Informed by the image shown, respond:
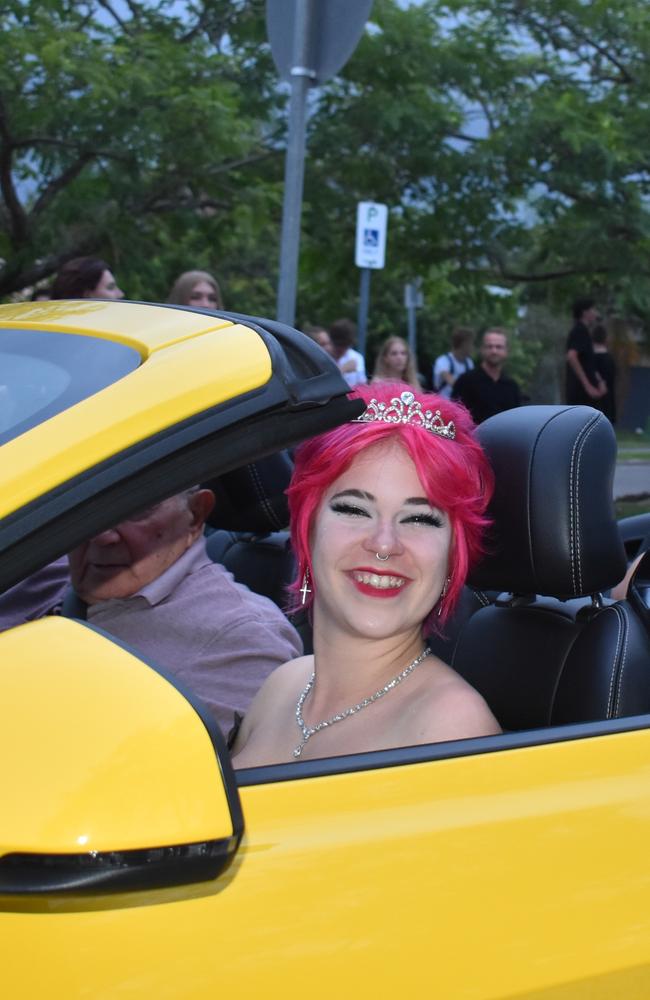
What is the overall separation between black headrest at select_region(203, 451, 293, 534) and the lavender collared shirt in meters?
0.44

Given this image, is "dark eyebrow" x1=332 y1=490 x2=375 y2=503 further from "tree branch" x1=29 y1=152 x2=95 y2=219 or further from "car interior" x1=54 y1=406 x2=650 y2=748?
"tree branch" x1=29 y1=152 x2=95 y2=219

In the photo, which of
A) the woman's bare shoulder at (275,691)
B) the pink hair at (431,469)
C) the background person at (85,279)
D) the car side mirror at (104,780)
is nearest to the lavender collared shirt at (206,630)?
the woman's bare shoulder at (275,691)

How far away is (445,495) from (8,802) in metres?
0.91

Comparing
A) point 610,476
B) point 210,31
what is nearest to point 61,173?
point 210,31

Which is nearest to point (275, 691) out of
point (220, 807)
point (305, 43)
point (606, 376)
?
point (220, 807)

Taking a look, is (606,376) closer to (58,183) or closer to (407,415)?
(58,183)

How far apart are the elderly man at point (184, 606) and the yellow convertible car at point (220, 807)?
0.81 meters

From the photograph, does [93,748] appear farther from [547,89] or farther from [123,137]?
[547,89]

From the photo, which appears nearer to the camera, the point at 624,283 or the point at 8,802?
the point at 8,802

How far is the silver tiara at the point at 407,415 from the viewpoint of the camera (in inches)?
78.2

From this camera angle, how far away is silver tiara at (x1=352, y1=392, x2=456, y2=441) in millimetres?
1985

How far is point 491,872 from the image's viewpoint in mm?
1454

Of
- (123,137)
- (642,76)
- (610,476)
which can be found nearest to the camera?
(610,476)

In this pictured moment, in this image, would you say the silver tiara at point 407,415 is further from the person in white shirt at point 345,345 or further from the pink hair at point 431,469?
the person in white shirt at point 345,345
